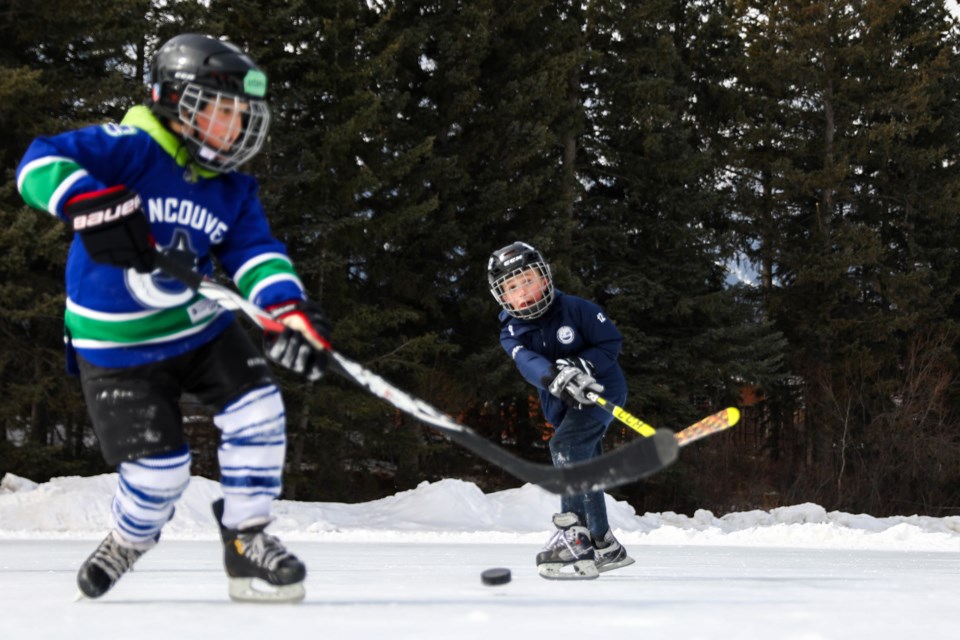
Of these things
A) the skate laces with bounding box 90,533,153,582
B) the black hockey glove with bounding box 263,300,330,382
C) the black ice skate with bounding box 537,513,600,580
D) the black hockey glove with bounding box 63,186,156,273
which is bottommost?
the black ice skate with bounding box 537,513,600,580

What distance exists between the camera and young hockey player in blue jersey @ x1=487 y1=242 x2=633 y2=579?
4.51 meters

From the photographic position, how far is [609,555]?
15.4 ft

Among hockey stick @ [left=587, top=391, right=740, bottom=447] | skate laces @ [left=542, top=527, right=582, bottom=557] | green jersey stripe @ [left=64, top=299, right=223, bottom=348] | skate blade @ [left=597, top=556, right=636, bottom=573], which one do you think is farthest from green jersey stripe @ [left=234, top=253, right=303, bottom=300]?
skate blade @ [left=597, top=556, right=636, bottom=573]

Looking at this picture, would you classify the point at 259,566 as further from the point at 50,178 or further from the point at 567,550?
the point at 567,550

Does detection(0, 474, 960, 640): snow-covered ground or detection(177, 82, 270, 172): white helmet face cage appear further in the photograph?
detection(177, 82, 270, 172): white helmet face cage

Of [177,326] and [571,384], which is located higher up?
[177,326]

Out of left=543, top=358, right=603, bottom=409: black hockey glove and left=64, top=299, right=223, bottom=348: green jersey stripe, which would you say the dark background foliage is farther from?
left=64, top=299, right=223, bottom=348: green jersey stripe

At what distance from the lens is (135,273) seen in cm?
280

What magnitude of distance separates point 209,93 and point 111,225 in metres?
0.48

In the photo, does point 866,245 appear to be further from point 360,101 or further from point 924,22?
point 360,101

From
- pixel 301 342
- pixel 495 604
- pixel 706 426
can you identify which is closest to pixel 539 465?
pixel 495 604

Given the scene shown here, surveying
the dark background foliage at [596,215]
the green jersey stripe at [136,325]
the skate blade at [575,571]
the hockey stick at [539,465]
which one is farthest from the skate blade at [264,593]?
the dark background foliage at [596,215]

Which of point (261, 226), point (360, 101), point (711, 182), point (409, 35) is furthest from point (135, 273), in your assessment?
point (711, 182)

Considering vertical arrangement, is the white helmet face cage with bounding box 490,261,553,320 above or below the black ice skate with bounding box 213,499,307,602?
above
